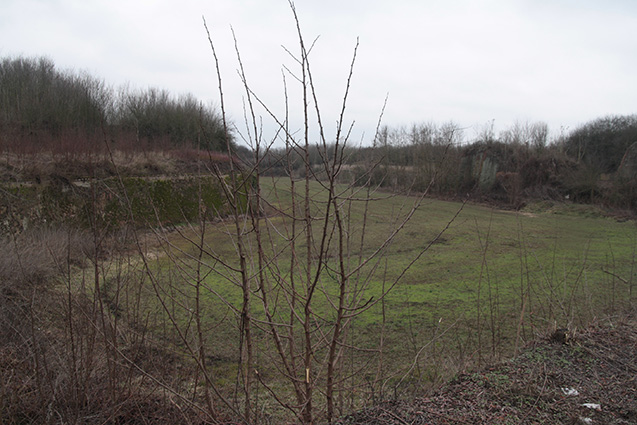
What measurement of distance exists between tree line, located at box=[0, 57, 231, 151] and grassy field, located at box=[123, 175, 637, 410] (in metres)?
6.71

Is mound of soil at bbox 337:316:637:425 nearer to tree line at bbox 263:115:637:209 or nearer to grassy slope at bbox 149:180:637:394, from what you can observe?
grassy slope at bbox 149:180:637:394

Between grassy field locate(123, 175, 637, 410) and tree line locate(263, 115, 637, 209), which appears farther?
tree line locate(263, 115, 637, 209)

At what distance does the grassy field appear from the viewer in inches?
113

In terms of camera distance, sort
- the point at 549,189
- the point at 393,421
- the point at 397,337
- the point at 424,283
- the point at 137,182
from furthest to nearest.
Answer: the point at 549,189
the point at 137,182
the point at 424,283
the point at 397,337
the point at 393,421

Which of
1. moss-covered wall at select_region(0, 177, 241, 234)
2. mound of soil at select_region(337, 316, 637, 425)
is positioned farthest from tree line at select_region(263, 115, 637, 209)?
mound of soil at select_region(337, 316, 637, 425)

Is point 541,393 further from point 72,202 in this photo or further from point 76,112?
point 76,112

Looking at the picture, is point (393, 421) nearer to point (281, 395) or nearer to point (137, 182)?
point (281, 395)

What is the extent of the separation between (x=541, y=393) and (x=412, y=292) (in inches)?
164

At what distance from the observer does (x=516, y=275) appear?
7.89 metres

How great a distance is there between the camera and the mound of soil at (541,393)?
2627 millimetres

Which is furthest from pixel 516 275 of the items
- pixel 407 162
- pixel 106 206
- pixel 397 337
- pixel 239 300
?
pixel 407 162

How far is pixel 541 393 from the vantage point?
9.36 ft

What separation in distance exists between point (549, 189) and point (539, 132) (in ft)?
22.9

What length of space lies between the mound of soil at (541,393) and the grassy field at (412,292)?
236mm
